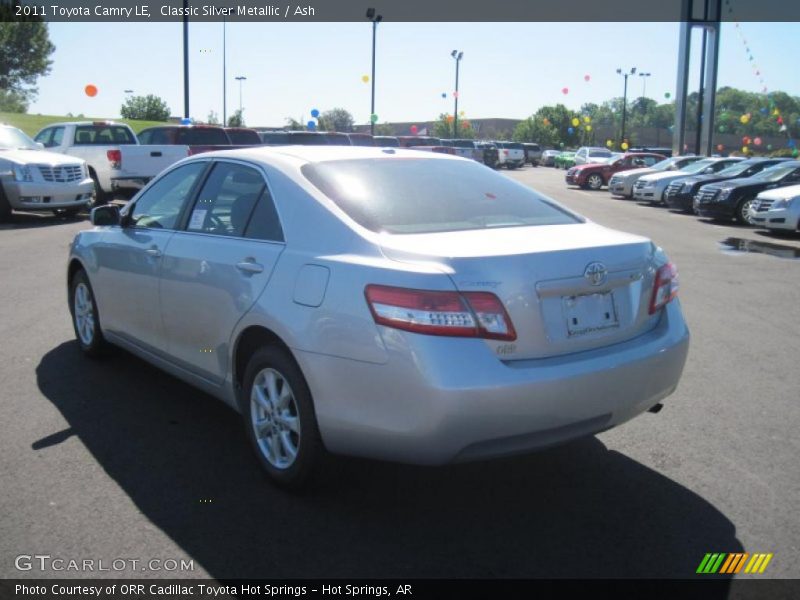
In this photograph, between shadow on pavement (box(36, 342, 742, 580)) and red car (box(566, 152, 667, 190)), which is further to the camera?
red car (box(566, 152, 667, 190))

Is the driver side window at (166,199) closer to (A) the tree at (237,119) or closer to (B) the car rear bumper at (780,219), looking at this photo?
(B) the car rear bumper at (780,219)

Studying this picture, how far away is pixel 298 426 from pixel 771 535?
2163 millimetres

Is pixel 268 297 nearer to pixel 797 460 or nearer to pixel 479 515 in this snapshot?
pixel 479 515

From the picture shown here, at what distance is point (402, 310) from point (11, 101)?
330 ft

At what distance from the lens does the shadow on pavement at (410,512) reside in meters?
3.17

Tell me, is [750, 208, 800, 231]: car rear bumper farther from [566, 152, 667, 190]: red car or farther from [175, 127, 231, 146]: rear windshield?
[566, 152, 667, 190]: red car

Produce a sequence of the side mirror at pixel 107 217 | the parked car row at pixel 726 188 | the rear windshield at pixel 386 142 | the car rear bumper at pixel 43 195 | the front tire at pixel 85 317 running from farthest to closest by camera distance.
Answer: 1. the rear windshield at pixel 386 142
2. the parked car row at pixel 726 188
3. the car rear bumper at pixel 43 195
4. the front tire at pixel 85 317
5. the side mirror at pixel 107 217

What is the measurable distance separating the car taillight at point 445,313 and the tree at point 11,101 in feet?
320

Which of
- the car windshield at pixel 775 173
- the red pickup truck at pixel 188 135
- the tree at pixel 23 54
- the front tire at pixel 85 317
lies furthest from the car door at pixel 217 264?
the tree at pixel 23 54

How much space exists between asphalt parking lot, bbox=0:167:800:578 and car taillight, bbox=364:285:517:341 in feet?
3.06

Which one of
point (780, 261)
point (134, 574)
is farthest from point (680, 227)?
point (134, 574)

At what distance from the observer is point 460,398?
10.1 feet

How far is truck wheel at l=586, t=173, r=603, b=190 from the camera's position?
32.6 m

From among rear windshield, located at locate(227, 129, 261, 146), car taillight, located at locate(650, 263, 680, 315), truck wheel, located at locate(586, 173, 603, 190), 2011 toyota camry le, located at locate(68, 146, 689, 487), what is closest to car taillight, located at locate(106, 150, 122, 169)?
rear windshield, located at locate(227, 129, 261, 146)
